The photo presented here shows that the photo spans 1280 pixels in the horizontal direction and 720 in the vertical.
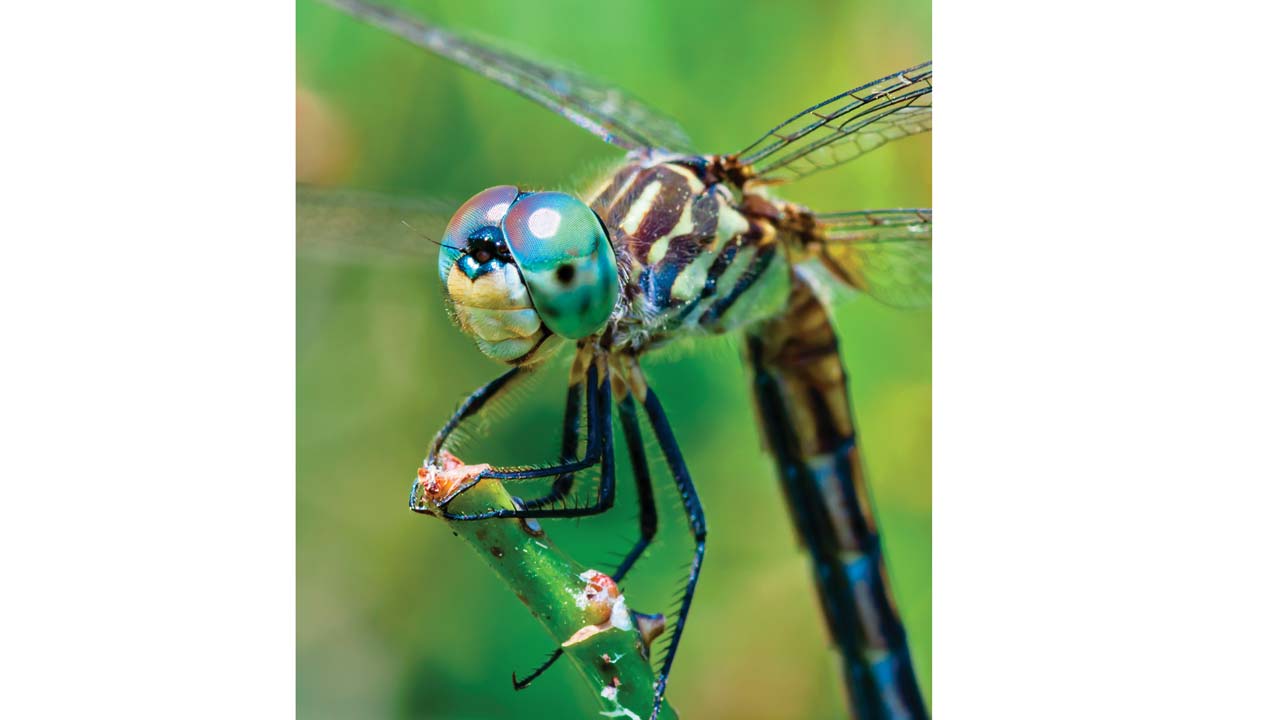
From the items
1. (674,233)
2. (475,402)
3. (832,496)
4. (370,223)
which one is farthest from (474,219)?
(832,496)

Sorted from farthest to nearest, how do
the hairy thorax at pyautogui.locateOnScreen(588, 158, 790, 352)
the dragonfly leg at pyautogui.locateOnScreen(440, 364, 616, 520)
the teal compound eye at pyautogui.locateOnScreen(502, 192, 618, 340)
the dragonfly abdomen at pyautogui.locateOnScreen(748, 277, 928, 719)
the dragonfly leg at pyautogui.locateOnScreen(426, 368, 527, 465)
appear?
1. the dragonfly abdomen at pyautogui.locateOnScreen(748, 277, 928, 719)
2. the hairy thorax at pyautogui.locateOnScreen(588, 158, 790, 352)
3. the dragonfly leg at pyautogui.locateOnScreen(426, 368, 527, 465)
4. the dragonfly leg at pyautogui.locateOnScreen(440, 364, 616, 520)
5. the teal compound eye at pyautogui.locateOnScreen(502, 192, 618, 340)

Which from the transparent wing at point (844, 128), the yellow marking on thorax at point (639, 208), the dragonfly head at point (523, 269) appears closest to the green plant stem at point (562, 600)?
the dragonfly head at point (523, 269)

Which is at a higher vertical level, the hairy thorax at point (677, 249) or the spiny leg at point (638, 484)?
the hairy thorax at point (677, 249)

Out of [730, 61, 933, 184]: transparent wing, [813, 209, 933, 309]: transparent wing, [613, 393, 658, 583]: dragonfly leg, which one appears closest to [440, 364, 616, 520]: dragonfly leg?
[613, 393, 658, 583]: dragonfly leg

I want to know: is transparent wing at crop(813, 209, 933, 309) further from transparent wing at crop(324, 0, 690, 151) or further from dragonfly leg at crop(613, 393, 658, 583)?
dragonfly leg at crop(613, 393, 658, 583)

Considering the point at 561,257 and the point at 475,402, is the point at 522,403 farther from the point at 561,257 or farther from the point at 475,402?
the point at 561,257

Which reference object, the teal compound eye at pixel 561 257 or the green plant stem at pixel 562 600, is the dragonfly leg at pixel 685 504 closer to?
the green plant stem at pixel 562 600
